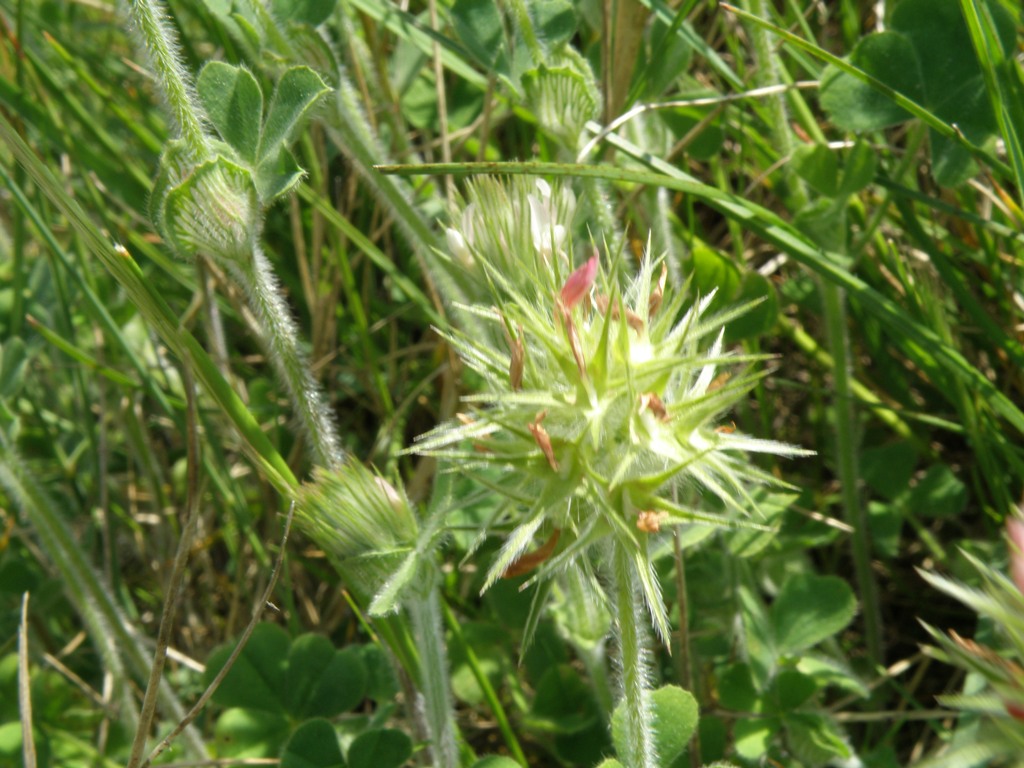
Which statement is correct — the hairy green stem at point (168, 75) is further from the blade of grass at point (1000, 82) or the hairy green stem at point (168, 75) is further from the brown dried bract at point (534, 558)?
the blade of grass at point (1000, 82)

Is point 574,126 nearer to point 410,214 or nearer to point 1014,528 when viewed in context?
point 410,214

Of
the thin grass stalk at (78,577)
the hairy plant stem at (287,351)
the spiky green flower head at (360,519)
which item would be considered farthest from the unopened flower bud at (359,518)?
the thin grass stalk at (78,577)

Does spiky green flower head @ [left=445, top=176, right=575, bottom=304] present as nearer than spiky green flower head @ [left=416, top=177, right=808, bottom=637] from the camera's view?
No

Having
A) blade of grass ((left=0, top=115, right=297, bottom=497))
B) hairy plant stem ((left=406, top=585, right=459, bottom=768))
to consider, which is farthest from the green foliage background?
hairy plant stem ((left=406, top=585, right=459, bottom=768))

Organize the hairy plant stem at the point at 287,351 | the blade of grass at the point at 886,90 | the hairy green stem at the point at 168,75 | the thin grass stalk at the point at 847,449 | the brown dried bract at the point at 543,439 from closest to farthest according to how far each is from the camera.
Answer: the brown dried bract at the point at 543,439 → the hairy green stem at the point at 168,75 → the hairy plant stem at the point at 287,351 → the blade of grass at the point at 886,90 → the thin grass stalk at the point at 847,449

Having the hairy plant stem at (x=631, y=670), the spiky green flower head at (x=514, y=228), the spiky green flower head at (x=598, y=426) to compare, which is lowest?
the hairy plant stem at (x=631, y=670)

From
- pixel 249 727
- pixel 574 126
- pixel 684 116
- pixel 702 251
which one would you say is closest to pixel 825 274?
pixel 702 251

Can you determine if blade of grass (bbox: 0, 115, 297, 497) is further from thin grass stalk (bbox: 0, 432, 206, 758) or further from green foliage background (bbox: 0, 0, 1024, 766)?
thin grass stalk (bbox: 0, 432, 206, 758)
